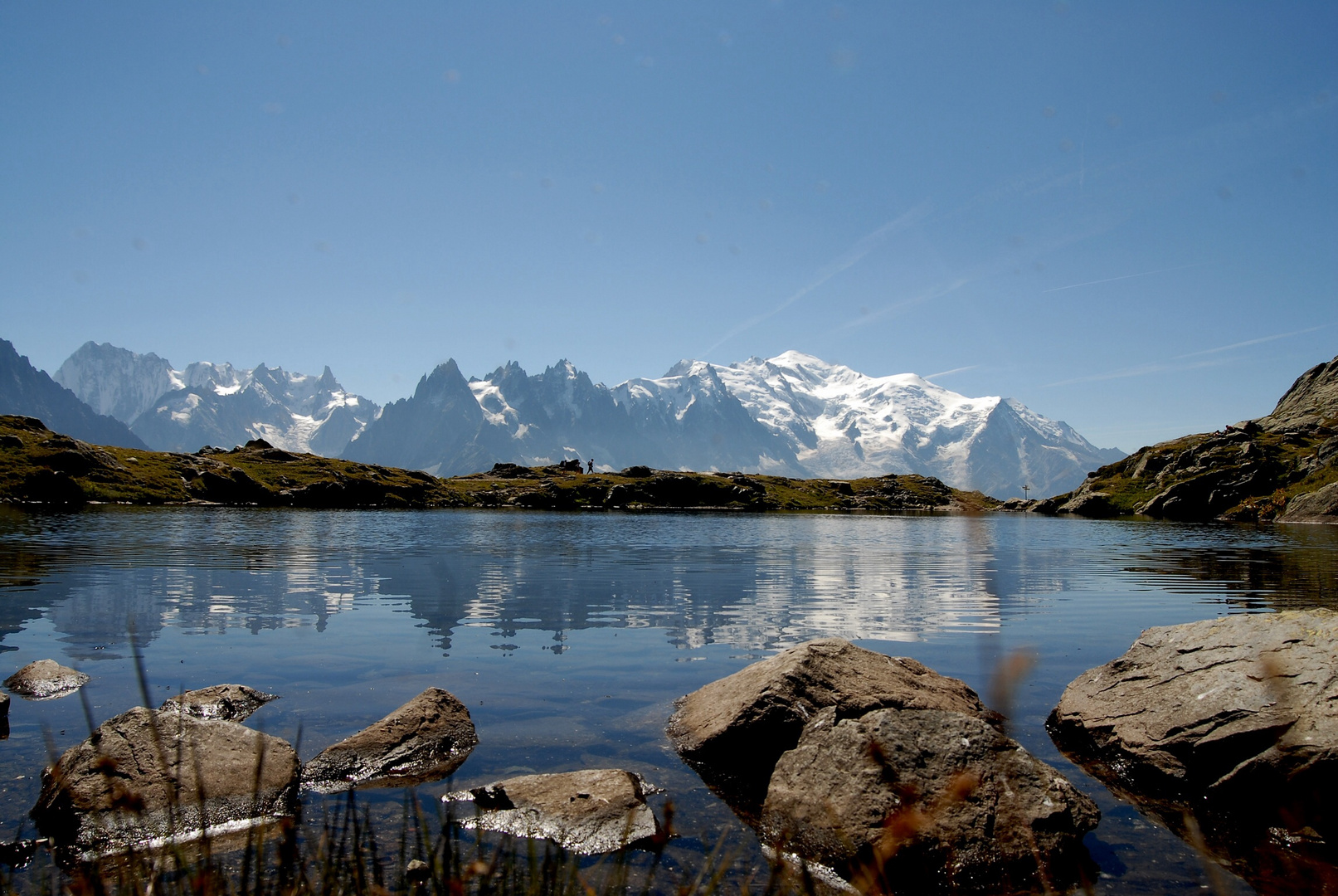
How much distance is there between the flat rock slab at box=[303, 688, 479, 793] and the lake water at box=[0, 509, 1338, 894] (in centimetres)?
64

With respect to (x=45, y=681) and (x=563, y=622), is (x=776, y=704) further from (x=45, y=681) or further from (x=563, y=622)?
(x=45, y=681)

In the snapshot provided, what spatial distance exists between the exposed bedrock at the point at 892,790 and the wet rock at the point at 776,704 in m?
0.04

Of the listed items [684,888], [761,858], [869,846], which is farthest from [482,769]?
[684,888]

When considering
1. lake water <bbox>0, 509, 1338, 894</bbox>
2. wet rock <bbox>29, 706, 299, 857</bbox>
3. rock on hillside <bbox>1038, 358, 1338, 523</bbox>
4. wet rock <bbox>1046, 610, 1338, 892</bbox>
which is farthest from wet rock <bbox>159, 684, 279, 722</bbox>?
rock on hillside <bbox>1038, 358, 1338, 523</bbox>

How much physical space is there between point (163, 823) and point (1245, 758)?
18.6 meters

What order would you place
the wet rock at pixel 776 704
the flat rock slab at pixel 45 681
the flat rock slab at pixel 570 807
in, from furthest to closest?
1. the flat rock slab at pixel 45 681
2. the wet rock at pixel 776 704
3. the flat rock slab at pixel 570 807

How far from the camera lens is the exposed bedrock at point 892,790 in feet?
37.7

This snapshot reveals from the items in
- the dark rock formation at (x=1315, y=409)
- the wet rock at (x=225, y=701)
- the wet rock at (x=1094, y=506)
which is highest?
the dark rock formation at (x=1315, y=409)

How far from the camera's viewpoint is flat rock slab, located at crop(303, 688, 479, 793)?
46.9ft

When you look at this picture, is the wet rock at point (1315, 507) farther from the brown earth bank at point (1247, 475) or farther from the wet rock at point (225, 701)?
the wet rock at point (225, 701)

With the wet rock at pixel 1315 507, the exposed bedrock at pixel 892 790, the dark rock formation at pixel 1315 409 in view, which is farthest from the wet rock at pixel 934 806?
the dark rock formation at pixel 1315 409

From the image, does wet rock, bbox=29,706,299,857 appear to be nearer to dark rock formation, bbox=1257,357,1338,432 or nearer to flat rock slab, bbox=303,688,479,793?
flat rock slab, bbox=303,688,479,793

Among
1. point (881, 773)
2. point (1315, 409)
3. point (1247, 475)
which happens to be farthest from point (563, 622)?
point (1315, 409)

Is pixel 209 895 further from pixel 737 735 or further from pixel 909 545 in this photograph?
pixel 909 545
